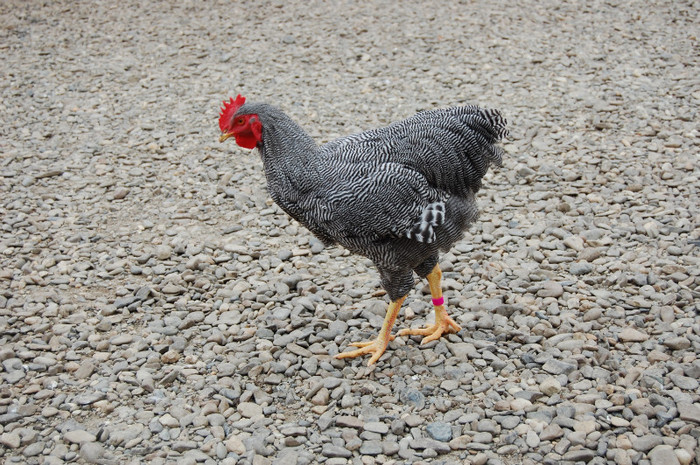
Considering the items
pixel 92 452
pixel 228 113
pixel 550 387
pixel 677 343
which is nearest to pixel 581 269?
pixel 677 343

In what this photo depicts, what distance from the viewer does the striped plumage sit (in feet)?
15.4

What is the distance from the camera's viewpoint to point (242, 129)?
4.80 metres

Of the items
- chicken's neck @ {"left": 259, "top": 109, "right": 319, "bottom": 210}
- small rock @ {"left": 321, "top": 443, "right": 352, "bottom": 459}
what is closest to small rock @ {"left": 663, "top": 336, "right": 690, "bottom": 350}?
small rock @ {"left": 321, "top": 443, "right": 352, "bottom": 459}

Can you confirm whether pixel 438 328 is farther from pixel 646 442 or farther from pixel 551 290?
pixel 646 442

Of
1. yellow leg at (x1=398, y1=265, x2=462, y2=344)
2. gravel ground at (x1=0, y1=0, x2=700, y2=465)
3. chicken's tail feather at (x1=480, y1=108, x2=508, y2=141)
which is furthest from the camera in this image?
yellow leg at (x1=398, y1=265, x2=462, y2=344)

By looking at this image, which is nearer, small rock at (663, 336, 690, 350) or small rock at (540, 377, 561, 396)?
small rock at (540, 377, 561, 396)

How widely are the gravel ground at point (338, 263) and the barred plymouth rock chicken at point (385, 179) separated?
841 mm

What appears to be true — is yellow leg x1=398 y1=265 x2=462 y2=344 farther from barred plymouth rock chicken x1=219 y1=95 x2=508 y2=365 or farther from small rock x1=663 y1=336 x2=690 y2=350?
small rock x1=663 y1=336 x2=690 y2=350

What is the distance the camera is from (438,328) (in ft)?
17.9

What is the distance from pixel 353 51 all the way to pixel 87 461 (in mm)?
7928

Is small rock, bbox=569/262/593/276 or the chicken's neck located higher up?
the chicken's neck

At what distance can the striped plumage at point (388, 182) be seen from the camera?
15.4 feet

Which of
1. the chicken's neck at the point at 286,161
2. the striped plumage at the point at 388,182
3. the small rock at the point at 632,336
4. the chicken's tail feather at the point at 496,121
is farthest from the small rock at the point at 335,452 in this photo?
the chicken's tail feather at the point at 496,121

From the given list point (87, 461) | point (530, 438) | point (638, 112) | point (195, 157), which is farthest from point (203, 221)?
point (638, 112)
